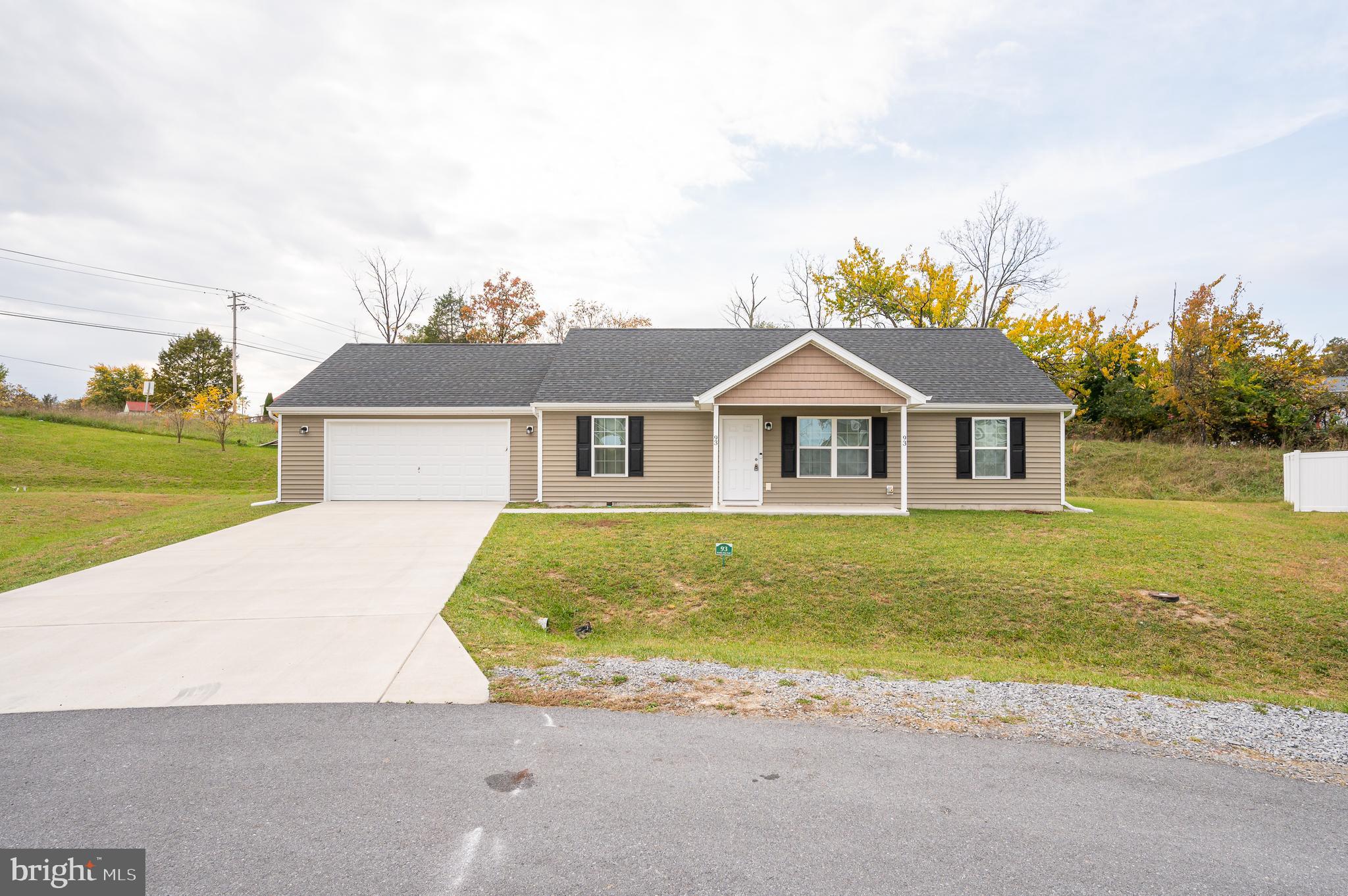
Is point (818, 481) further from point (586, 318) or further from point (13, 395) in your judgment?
point (13, 395)

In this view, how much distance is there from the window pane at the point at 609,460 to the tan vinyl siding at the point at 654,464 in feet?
0.47

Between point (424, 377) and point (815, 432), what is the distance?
33.9 ft

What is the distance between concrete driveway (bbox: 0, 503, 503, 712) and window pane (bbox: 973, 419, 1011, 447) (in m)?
11.8

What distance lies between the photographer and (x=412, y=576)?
27.0ft

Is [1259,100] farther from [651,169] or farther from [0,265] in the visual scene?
[0,265]

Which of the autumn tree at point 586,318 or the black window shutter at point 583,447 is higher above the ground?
the autumn tree at point 586,318

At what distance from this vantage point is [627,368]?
16.3 m

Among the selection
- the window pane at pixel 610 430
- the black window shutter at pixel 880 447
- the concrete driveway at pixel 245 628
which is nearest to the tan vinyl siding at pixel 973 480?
the black window shutter at pixel 880 447

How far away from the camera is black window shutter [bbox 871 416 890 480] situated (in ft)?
48.3

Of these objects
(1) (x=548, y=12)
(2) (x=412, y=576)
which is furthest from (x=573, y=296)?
(2) (x=412, y=576)

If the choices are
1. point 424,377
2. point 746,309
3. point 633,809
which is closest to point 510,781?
point 633,809

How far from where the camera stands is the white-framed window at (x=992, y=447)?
49.2ft

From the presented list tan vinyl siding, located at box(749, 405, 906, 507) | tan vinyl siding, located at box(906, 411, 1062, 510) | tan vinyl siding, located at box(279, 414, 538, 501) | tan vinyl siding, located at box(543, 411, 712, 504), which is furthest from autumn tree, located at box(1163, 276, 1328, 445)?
tan vinyl siding, located at box(279, 414, 538, 501)

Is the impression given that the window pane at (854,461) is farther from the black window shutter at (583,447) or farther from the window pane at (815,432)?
the black window shutter at (583,447)
